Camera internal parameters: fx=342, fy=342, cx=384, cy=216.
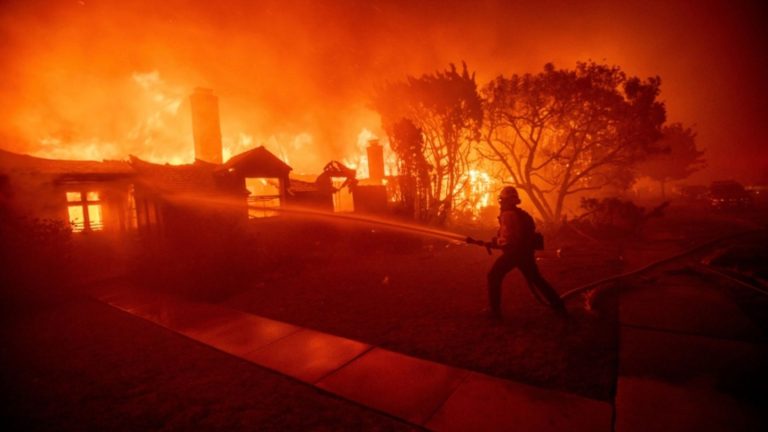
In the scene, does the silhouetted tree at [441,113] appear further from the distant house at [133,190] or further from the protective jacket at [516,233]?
the protective jacket at [516,233]

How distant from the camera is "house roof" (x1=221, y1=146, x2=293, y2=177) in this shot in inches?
595

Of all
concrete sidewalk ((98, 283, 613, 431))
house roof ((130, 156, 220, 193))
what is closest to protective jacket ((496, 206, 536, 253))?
concrete sidewalk ((98, 283, 613, 431))

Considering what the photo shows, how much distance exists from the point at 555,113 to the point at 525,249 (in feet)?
49.4

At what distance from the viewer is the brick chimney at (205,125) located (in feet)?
71.1

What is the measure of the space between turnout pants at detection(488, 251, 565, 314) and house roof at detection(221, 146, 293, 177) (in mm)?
12733

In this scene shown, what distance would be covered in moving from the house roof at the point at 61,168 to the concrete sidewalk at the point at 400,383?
1195cm

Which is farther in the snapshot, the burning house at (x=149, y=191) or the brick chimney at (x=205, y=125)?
the brick chimney at (x=205, y=125)

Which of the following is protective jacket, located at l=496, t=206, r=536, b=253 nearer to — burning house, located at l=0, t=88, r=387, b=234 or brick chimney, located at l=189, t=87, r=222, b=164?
burning house, located at l=0, t=88, r=387, b=234

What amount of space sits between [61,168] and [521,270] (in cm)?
1810

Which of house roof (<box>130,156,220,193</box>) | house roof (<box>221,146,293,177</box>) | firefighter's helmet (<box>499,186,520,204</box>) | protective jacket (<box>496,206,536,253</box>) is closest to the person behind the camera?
protective jacket (<box>496,206,536,253</box>)

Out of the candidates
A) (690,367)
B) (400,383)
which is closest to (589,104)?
(690,367)

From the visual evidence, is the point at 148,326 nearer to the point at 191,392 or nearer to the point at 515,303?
the point at 191,392

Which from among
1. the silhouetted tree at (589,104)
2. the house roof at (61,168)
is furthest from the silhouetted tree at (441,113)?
the house roof at (61,168)

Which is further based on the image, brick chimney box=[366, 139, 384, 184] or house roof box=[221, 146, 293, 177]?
brick chimney box=[366, 139, 384, 184]
